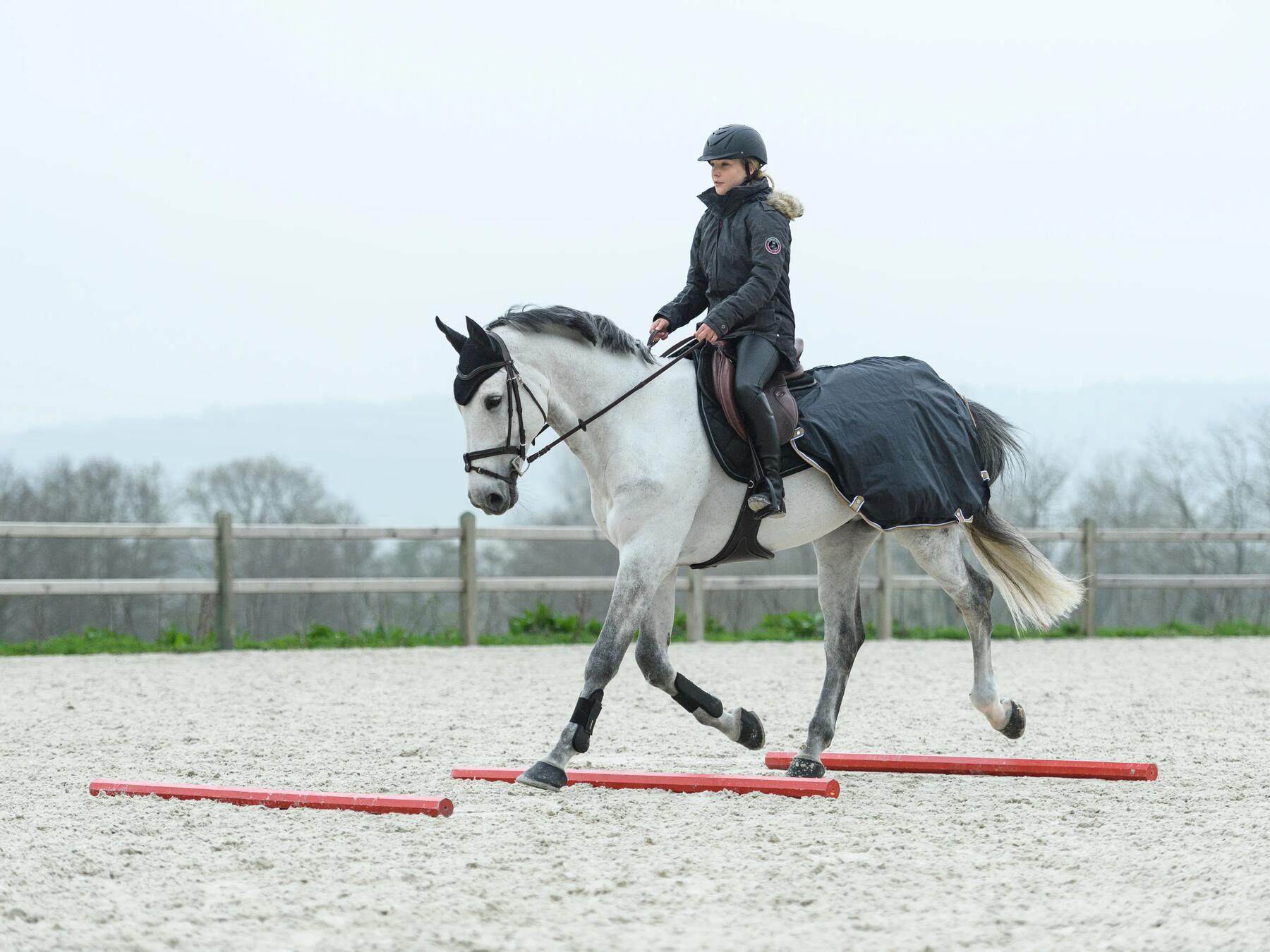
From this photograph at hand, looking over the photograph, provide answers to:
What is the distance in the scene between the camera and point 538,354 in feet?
16.4

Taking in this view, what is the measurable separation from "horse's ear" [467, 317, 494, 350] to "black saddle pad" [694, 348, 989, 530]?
902 millimetres

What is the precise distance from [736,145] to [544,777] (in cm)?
253

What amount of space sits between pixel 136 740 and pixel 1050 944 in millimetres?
4986

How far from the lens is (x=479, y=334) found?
473cm

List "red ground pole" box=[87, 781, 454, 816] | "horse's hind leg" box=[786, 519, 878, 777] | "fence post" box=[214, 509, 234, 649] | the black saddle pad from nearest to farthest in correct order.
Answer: "red ground pole" box=[87, 781, 454, 816] < the black saddle pad < "horse's hind leg" box=[786, 519, 878, 777] < "fence post" box=[214, 509, 234, 649]

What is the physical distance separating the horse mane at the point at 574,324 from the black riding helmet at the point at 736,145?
2.54ft

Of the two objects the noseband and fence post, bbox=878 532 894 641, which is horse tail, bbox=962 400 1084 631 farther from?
fence post, bbox=878 532 894 641

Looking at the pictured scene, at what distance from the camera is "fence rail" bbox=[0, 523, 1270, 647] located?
11523mm

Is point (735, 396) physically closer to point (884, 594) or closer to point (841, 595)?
point (841, 595)

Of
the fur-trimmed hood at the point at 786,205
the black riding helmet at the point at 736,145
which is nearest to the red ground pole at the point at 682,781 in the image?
the fur-trimmed hood at the point at 786,205

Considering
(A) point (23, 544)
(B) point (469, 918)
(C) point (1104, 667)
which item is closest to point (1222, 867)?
(B) point (469, 918)

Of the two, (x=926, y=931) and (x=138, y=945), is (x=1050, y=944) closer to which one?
(x=926, y=931)

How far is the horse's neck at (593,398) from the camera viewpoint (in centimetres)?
496

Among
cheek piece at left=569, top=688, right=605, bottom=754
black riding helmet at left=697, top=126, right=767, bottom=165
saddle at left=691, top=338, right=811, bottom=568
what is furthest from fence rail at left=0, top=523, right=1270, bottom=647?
cheek piece at left=569, top=688, right=605, bottom=754
